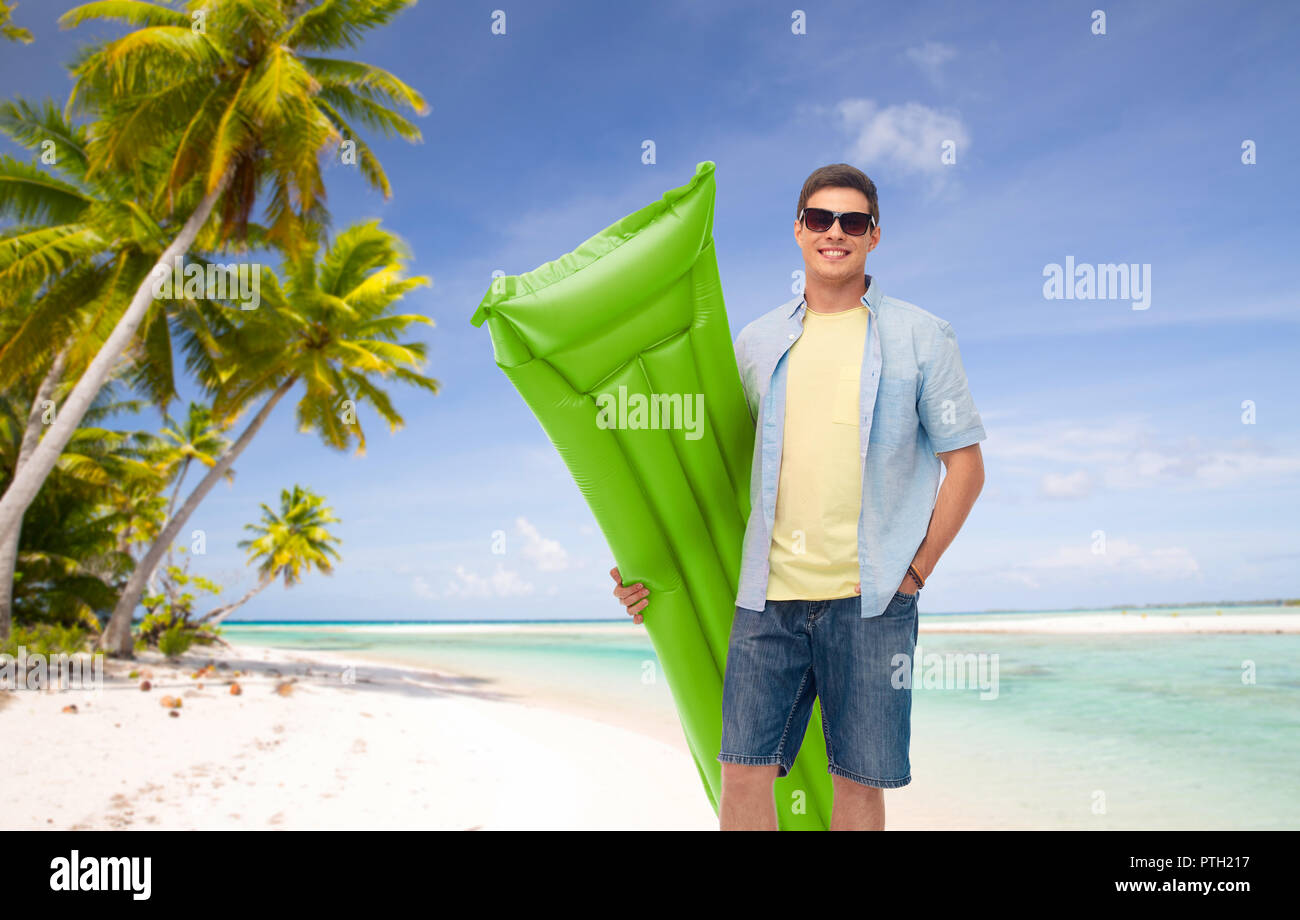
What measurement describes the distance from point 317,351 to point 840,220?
12.1m

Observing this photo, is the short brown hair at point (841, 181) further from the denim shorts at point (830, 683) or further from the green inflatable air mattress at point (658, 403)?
the denim shorts at point (830, 683)

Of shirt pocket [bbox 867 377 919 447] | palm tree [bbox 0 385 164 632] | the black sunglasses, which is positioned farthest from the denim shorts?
palm tree [bbox 0 385 164 632]

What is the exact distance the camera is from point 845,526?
69.2 inches

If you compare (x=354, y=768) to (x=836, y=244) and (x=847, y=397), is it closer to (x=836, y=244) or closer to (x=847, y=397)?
(x=847, y=397)

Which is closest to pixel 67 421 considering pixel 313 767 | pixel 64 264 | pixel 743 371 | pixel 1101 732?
pixel 64 264

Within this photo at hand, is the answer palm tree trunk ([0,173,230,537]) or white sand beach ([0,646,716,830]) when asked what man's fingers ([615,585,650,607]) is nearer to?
white sand beach ([0,646,716,830])

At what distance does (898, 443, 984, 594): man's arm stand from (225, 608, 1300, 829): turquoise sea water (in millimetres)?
4124

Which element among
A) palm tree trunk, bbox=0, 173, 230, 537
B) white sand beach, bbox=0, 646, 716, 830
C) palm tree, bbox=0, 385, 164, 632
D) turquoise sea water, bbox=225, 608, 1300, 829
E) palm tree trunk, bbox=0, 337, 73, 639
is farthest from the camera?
palm tree, bbox=0, 385, 164, 632

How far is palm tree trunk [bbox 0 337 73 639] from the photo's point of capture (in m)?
9.15

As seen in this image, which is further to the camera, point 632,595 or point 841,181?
point 632,595

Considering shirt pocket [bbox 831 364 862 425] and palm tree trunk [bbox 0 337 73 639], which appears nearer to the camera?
shirt pocket [bbox 831 364 862 425]
